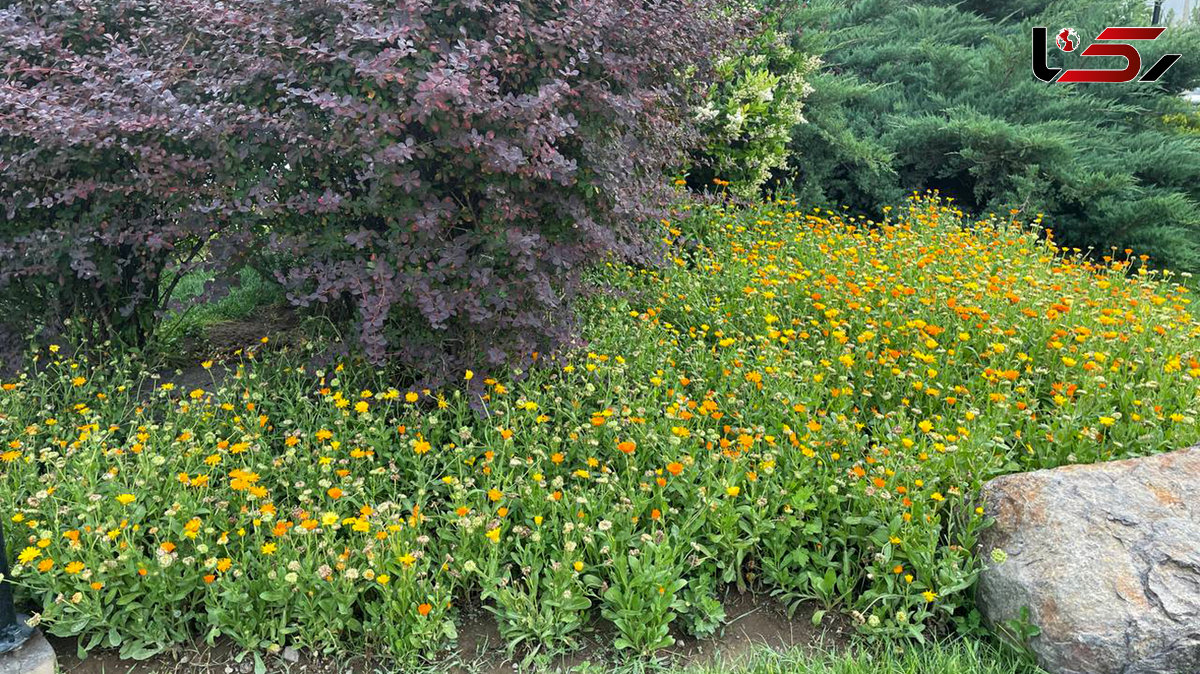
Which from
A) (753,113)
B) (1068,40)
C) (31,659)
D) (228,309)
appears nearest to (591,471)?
(31,659)

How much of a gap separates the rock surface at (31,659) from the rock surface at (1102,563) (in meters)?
2.60

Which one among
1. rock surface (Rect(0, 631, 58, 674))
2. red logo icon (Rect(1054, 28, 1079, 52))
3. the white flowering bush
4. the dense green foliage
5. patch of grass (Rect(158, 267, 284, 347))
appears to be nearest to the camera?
rock surface (Rect(0, 631, 58, 674))

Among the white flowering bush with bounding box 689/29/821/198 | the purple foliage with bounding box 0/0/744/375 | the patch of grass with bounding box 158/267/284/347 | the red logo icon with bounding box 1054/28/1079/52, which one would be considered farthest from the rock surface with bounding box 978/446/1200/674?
the red logo icon with bounding box 1054/28/1079/52

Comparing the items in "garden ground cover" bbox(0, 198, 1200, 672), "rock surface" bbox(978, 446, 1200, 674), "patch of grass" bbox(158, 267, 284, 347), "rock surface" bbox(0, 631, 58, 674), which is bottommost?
"patch of grass" bbox(158, 267, 284, 347)

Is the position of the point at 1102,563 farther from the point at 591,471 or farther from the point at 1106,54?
the point at 1106,54

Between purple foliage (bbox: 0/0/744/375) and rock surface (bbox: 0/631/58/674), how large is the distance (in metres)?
1.25

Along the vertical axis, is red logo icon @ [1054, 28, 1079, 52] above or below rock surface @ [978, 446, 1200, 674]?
above

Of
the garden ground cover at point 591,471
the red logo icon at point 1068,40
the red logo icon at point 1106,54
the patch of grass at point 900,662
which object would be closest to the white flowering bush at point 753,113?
the garden ground cover at point 591,471

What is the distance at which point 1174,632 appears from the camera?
2.29m

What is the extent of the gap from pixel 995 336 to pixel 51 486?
3.64 m

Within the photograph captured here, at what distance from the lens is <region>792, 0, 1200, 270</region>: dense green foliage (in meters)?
6.81

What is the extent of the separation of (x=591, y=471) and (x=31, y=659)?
170 cm

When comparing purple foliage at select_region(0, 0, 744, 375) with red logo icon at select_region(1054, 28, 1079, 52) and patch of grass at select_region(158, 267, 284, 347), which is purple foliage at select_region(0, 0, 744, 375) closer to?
patch of grass at select_region(158, 267, 284, 347)

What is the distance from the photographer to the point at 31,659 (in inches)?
89.9
